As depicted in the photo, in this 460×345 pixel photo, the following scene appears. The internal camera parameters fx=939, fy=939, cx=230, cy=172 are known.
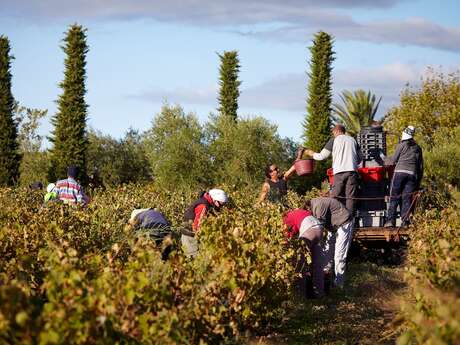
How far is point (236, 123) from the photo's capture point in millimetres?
36531

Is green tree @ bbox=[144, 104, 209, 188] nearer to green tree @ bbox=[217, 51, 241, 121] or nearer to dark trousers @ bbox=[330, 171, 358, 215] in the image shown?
green tree @ bbox=[217, 51, 241, 121]

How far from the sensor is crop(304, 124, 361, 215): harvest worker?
583 inches

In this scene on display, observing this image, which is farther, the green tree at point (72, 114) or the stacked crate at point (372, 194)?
the green tree at point (72, 114)

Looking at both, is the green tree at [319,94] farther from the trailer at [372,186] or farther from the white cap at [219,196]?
the white cap at [219,196]

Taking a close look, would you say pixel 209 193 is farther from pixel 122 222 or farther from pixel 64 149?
pixel 64 149

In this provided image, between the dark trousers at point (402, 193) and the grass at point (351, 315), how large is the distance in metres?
1.00

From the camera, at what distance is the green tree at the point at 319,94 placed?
39.4 m

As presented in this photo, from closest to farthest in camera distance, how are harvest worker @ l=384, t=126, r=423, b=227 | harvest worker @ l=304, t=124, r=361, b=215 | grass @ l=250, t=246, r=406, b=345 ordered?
1. grass @ l=250, t=246, r=406, b=345
2. harvest worker @ l=304, t=124, r=361, b=215
3. harvest worker @ l=384, t=126, r=423, b=227

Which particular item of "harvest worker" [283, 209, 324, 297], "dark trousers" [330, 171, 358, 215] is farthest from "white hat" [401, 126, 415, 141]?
"harvest worker" [283, 209, 324, 297]

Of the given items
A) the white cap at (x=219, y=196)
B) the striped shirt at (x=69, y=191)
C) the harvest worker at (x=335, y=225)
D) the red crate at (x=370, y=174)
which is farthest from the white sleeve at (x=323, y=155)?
the striped shirt at (x=69, y=191)

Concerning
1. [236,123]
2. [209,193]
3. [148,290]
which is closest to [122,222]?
[209,193]

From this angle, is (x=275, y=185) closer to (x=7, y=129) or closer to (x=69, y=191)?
(x=69, y=191)

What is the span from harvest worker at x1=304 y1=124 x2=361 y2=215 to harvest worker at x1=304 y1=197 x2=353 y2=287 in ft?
5.32

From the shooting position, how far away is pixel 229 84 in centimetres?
4153
